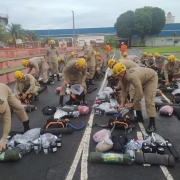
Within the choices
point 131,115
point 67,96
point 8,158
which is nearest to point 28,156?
point 8,158

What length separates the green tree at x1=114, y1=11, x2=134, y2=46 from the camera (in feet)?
198

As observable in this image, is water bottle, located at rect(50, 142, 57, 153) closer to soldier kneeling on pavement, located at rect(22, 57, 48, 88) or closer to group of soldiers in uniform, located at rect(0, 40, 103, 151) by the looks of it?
group of soldiers in uniform, located at rect(0, 40, 103, 151)

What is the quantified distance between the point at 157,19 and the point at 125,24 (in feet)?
36.4

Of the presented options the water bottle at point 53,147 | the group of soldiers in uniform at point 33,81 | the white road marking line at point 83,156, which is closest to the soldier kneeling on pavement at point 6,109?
the group of soldiers in uniform at point 33,81

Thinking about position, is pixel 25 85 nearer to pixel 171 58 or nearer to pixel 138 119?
pixel 138 119

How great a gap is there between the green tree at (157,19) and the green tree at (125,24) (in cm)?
719

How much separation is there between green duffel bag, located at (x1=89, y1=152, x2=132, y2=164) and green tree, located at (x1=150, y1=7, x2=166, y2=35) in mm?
66021

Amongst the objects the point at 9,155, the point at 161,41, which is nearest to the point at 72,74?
the point at 9,155

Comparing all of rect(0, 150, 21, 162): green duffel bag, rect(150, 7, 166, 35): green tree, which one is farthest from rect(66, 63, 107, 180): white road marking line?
rect(150, 7, 166, 35): green tree

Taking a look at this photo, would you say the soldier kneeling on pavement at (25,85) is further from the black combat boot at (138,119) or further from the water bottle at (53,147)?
the black combat boot at (138,119)

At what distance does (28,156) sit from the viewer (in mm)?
4043

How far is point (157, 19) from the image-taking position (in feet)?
203

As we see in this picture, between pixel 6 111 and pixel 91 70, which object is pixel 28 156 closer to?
pixel 6 111

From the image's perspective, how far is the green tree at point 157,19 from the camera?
62.1 m
